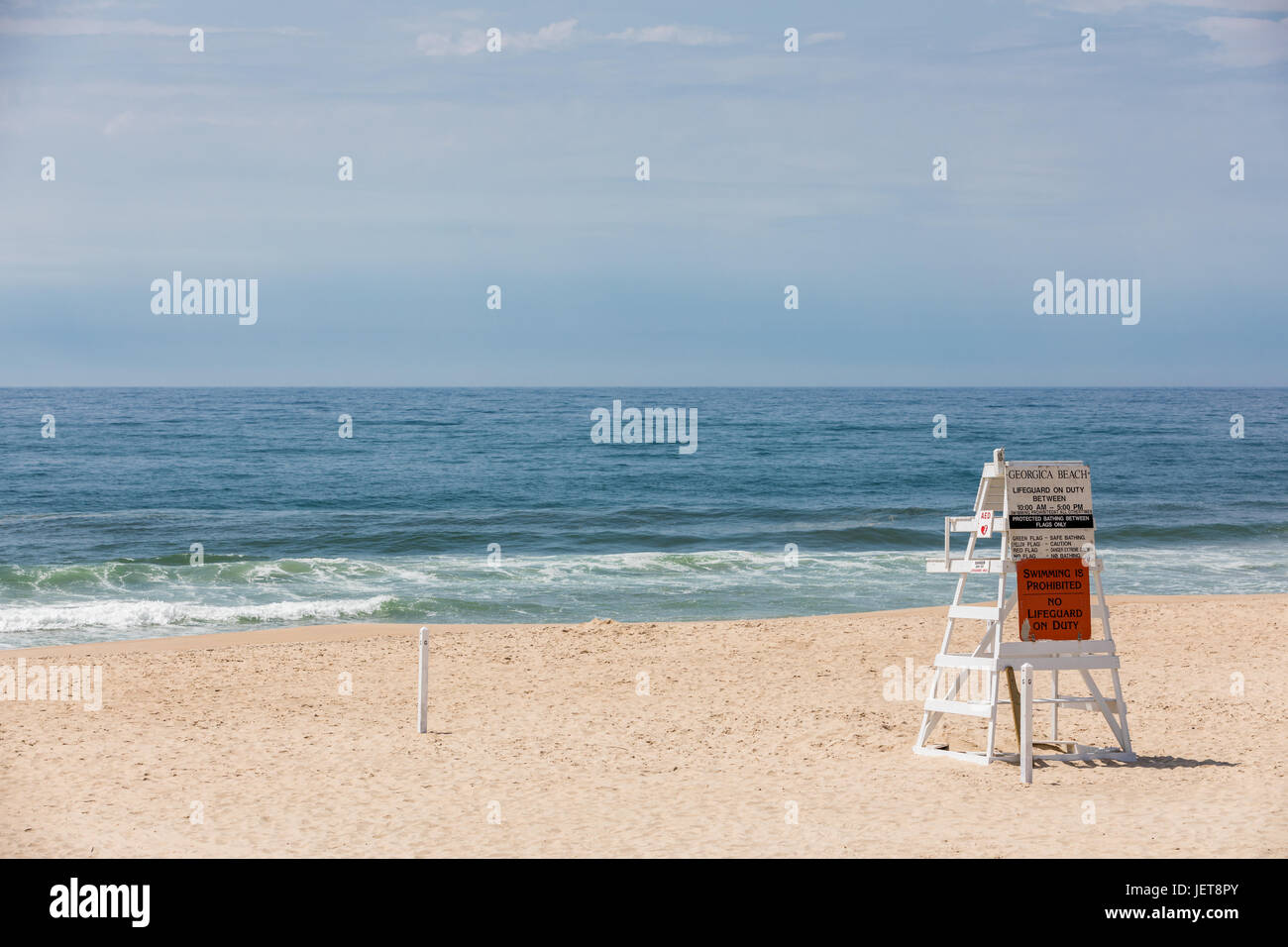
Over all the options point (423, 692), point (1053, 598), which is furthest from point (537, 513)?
point (1053, 598)

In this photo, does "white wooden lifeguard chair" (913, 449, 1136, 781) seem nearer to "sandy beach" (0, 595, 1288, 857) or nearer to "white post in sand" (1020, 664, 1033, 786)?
"white post in sand" (1020, 664, 1033, 786)

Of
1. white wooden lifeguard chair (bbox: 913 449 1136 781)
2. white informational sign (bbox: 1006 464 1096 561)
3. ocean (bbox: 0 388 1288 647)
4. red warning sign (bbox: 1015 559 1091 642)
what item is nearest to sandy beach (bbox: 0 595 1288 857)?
white wooden lifeguard chair (bbox: 913 449 1136 781)

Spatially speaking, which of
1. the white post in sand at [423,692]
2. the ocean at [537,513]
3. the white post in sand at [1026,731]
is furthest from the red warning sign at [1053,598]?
the ocean at [537,513]

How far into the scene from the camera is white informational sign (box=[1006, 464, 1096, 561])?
9297mm

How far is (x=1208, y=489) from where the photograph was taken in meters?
39.8

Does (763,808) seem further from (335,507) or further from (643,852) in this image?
(335,507)

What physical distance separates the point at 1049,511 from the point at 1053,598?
0.73 m

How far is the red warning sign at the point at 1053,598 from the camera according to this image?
941cm

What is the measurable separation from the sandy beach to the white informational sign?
1.81 metres

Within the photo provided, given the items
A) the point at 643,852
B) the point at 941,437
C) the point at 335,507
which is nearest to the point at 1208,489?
the point at 941,437

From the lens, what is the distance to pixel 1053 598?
31.1 ft

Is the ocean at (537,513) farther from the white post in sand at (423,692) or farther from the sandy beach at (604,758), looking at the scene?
the white post in sand at (423,692)

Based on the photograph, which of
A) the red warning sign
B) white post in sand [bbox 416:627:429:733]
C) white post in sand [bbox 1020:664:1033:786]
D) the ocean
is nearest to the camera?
white post in sand [bbox 1020:664:1033:786]

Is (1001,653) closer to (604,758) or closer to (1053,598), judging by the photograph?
(1053,598)
